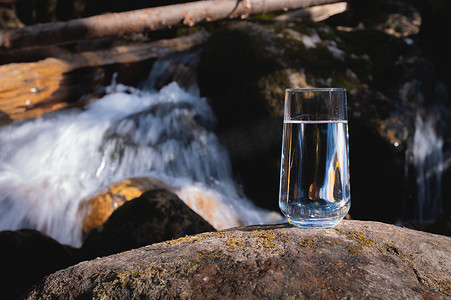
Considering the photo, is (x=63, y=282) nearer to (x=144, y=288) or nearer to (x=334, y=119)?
(x=144, y=288)

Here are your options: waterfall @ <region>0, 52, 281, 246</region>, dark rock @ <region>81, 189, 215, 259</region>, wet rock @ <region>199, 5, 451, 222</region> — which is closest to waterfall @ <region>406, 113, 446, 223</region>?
wet rock @ <region>199, 5, 451, 222</region>

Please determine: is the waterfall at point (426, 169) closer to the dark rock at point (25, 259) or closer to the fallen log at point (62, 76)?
the dark rock at point (25, 259)

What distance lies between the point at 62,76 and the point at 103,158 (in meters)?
2.26

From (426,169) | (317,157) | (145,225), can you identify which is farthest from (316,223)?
(426,169)

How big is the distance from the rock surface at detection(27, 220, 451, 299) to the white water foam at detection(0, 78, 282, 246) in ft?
10.4

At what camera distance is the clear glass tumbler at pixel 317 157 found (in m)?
2.00

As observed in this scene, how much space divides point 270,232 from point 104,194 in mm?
3302

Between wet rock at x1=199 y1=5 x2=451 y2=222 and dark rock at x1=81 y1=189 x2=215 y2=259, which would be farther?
wet rock at x1=199 y1=5 x2=451 y2=222

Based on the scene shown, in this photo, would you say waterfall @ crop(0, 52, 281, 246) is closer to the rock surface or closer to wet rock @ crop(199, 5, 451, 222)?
wet rock @ crop(199, 5, 451, 222)

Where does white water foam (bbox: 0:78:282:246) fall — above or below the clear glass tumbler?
below

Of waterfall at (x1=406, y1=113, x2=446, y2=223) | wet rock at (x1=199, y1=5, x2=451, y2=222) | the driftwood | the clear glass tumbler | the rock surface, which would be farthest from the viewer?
the driftwood

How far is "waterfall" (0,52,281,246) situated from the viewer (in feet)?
15.9

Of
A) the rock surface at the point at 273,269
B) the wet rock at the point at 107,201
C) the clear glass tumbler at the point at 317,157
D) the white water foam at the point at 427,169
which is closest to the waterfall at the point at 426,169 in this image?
the white water foam at the point at 427,169

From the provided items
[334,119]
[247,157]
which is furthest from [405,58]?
[334,119]
